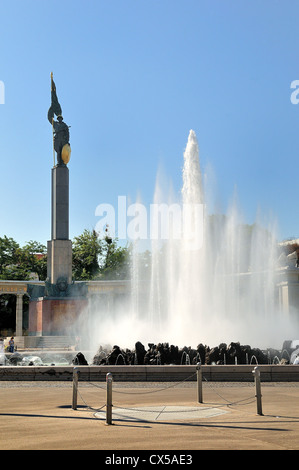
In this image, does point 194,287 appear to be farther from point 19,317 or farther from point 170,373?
point 19,317

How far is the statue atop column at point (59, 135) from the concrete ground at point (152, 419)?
129 ft

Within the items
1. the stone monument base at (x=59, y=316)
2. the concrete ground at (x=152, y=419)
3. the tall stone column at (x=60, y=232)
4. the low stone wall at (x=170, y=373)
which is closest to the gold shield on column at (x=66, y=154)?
the tall stone column at (x=60, y=232)

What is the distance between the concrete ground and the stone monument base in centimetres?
3299

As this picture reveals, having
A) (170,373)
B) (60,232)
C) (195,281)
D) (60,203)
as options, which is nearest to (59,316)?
(60,232)

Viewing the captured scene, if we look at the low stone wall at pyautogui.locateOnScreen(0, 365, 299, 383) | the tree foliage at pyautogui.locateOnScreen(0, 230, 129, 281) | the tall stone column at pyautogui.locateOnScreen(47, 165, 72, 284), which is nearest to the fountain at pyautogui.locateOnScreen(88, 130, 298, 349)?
the low stone wall at pyautogui.locateOnScreen(0, 365, 299, 383)

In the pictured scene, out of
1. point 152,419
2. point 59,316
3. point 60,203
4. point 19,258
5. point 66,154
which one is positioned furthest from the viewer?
point 19,258

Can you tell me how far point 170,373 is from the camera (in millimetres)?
15906

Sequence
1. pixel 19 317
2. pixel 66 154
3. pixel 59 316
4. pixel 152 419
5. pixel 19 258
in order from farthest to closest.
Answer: pixel 19 258 → pixel 19 317 → pixel 66 154 → pixel 59 316 → pixel 152 419

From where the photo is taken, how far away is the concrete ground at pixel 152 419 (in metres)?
7.55

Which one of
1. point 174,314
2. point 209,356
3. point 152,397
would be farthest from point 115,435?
point 174,314

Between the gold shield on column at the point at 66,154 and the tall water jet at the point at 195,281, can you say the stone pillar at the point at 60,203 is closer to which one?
the gold shield on column at the point at 66,154

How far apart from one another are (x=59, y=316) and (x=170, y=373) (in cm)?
3318

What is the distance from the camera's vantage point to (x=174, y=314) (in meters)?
28.3

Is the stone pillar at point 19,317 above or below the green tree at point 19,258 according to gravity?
below
